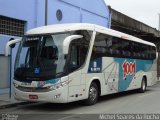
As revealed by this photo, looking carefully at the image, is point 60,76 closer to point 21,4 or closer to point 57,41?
point 57,41

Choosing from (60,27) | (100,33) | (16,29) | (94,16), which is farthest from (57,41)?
(94,16)

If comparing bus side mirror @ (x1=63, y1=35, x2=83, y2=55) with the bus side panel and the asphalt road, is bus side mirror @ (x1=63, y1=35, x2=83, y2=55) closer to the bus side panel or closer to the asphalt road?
the asphalt road

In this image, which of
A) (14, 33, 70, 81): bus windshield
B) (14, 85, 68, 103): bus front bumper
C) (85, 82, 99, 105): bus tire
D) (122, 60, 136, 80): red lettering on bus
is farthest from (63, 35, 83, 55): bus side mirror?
(122, 60, 136, 80): red lettering on bus

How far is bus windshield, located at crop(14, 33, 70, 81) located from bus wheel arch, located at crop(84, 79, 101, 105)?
2.19 metres

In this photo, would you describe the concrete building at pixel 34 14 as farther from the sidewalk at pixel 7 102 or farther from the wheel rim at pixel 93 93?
the wheel rim at pixel 93 93

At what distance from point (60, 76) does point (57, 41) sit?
1296 millimetres

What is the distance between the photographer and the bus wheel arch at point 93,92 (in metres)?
14.6

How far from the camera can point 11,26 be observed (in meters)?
18.6

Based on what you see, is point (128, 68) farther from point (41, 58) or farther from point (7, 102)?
point (41, 58)

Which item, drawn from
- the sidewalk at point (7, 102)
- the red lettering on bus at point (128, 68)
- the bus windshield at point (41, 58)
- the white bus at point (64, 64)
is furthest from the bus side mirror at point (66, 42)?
the red lettering on bus at point (128, 68)

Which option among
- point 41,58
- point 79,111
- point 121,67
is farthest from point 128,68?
point 41,58

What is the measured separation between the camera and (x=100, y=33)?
1563 centimetres

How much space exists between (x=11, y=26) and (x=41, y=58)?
5.97m

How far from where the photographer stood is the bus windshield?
13.0 metres
